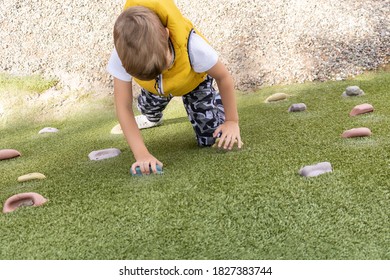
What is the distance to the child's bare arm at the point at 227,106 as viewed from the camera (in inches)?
97.3

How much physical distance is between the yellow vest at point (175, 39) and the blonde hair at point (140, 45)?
0.23 metres

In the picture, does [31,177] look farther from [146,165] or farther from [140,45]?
[140,45]

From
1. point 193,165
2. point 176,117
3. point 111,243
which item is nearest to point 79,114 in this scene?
point 176,117

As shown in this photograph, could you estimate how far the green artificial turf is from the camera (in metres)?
1.54

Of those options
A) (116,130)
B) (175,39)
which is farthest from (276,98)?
(175,39)

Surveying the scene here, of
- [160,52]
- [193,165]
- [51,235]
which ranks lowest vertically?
[193,165]

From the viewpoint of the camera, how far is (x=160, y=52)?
211cm

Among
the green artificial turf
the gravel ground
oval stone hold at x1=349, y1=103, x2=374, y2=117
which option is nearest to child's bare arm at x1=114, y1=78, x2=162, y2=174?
the green artificial turf

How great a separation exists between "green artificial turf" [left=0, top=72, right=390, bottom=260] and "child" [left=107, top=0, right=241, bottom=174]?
0.13m

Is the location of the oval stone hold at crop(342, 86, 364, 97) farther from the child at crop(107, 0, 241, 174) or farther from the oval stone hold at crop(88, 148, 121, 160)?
the oval stone hold at crop(88, 148, 121, 160)

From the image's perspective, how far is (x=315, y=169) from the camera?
6.64 feet

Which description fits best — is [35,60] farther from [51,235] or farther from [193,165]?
[51,235]

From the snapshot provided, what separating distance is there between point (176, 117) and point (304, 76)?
4.63ft

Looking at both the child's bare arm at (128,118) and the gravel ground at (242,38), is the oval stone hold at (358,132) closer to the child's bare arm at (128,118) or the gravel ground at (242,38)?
the child's bare arm at (128,118)
